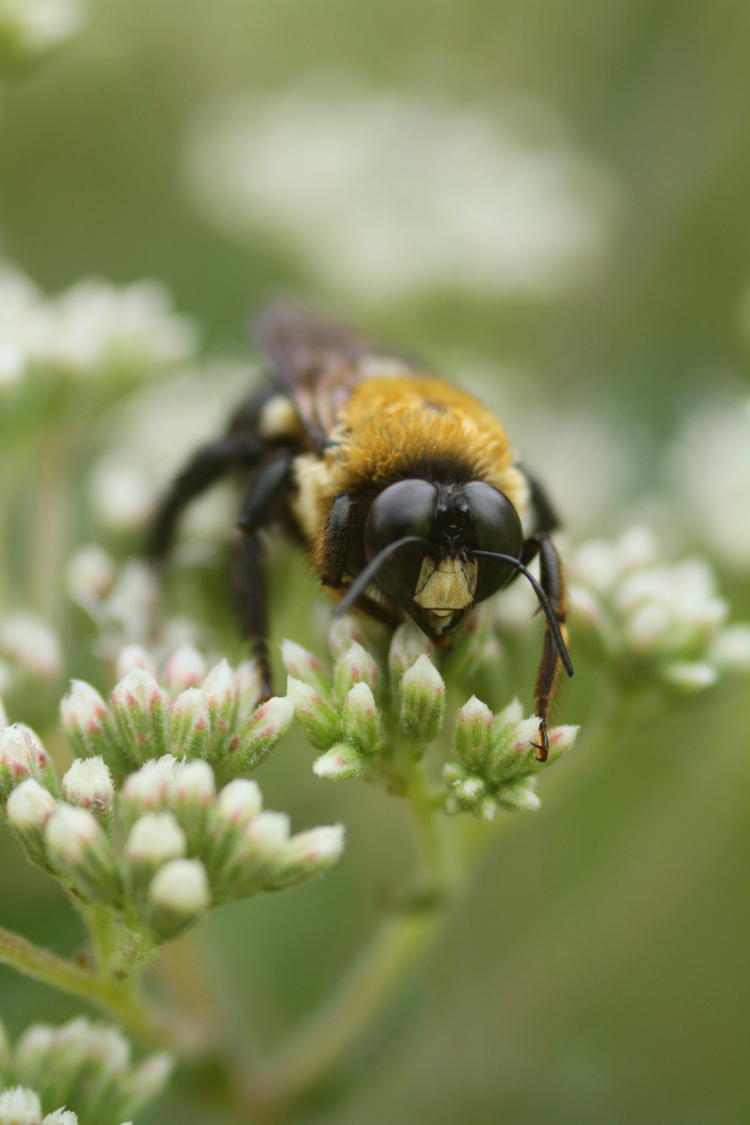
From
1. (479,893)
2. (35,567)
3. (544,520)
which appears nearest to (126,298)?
(35,567)

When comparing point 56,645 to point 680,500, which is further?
point 680,500

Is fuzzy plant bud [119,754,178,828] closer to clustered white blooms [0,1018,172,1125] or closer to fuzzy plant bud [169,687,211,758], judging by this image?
fuzzy plant bud [169,687,211,758]

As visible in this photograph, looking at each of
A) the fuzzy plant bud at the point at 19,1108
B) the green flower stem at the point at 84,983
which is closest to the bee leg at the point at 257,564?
the green flower stem at the point at 84,983

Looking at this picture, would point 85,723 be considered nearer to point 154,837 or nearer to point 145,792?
point 145,792

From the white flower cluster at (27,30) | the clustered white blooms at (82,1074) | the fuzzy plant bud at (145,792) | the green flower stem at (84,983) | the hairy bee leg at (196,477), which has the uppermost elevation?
the white flower cluster at (27,30)

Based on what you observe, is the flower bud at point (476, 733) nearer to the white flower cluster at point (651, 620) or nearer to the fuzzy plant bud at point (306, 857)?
the fuzzy plant bud at point (306, 857)

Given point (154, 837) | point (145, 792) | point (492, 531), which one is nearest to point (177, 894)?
point (154, 837)

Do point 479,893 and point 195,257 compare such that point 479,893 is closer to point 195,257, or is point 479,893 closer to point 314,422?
point 314,422

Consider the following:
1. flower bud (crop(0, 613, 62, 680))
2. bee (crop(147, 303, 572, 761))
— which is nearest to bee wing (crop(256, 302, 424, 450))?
bee (crop(147, 303, 572, 761))
